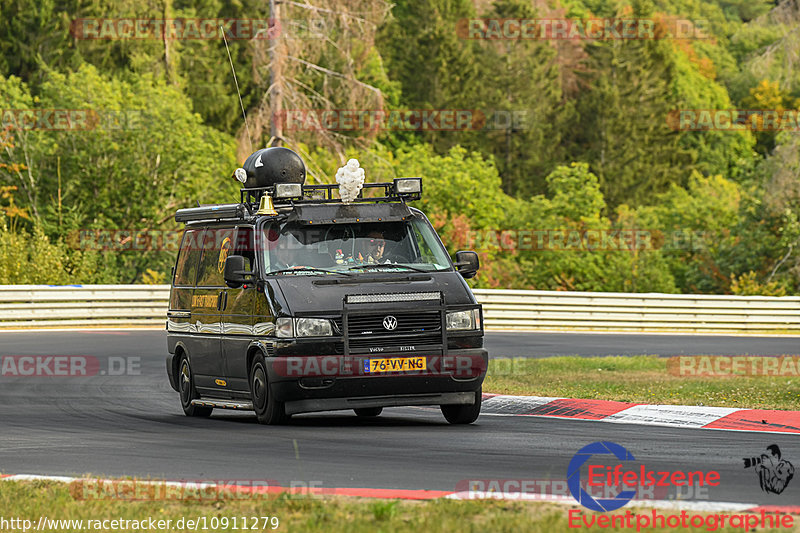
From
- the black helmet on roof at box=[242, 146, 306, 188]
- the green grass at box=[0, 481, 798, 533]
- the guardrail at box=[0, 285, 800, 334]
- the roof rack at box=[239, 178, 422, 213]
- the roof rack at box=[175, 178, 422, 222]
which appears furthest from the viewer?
the guardrail at box=[0, 285, 800, 334]

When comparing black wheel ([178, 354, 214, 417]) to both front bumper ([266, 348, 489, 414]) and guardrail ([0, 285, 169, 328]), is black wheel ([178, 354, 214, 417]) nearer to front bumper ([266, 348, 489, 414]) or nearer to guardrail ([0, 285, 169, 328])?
front bumper ([266, 348, 489, 414])

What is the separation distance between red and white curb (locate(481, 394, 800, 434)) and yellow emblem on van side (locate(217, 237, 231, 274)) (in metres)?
3.27

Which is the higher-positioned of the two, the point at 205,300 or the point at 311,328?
the point at 205,300

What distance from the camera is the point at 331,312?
12.1m

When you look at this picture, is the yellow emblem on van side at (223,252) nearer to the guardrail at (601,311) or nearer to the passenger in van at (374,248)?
the passenger in van at (374,248)

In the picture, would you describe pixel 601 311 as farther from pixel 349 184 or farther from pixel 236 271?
pixel 236 271

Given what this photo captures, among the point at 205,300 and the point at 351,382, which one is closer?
the point at 351,382

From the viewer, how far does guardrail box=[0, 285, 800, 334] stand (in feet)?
103

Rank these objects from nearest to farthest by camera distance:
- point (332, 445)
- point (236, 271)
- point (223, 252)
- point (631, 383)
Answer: point (332, 445) → point (236, 271) → point (223, 252) → point (631, 383)

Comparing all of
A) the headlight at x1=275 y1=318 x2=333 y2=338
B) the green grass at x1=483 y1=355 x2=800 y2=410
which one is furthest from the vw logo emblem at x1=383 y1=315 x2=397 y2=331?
the green grass at x1=483 y1=355 x2=800 y2=410

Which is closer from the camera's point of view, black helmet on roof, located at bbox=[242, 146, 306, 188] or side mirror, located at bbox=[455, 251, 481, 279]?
side mirror, located at bbox=[455, 251, 481, 279]

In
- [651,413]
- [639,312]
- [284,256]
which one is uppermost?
[284,256]

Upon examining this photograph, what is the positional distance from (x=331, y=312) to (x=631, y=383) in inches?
272

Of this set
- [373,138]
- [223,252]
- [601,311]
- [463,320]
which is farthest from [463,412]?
[373,138]
